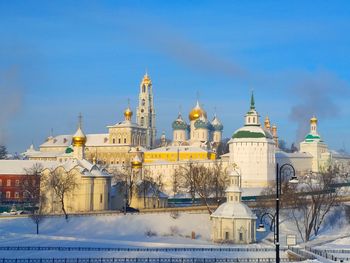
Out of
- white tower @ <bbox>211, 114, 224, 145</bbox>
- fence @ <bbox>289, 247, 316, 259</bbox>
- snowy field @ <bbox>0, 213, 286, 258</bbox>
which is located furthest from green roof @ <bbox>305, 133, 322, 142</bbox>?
fence @ <bbox>289, 247, 316, 259</bbox>

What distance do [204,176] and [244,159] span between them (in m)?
16.1

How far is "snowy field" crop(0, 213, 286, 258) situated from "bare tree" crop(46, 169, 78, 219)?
658 cm

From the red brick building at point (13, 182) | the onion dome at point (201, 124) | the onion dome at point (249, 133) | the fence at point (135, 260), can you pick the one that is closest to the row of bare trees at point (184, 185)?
the onion dome at point (249, 133)

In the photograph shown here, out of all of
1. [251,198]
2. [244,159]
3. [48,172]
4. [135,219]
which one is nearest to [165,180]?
[244,159]

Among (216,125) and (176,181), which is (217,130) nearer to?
(216,125)

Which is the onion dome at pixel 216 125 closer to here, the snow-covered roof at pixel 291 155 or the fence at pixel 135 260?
the snow-covered roof at pixel 291 155

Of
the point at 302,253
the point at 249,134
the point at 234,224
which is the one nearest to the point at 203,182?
the point at 249,134

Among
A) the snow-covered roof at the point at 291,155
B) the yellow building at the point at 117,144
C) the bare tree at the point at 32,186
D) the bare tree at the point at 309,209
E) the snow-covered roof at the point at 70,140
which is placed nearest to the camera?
the bare tree at the point at 309,209

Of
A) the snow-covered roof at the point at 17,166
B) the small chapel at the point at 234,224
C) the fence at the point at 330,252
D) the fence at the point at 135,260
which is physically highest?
the snow-covered roof at the point at 17,166

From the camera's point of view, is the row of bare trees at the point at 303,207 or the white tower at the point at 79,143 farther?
the white tower at the point at 79,143

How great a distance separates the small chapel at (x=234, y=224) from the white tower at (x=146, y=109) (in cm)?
9028

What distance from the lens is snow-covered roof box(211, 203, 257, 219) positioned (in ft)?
192

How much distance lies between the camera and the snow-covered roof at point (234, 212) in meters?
58.4

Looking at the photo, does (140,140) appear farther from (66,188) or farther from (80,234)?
(80,234)
